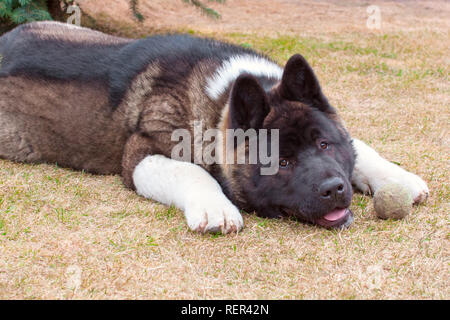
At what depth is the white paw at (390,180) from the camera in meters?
3.99

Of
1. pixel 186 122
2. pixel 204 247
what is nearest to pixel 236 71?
pixel 186 122

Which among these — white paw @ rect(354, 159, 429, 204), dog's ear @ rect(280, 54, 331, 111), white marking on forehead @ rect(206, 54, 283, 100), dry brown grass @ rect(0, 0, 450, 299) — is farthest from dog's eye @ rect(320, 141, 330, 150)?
white marking on forehead @ rect(206, 54, 283, 100)

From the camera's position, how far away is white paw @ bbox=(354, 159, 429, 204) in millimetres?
3986

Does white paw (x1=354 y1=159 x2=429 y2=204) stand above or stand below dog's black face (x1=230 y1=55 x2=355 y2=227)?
below

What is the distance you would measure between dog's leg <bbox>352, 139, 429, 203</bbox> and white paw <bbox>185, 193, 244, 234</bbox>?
1152 mm

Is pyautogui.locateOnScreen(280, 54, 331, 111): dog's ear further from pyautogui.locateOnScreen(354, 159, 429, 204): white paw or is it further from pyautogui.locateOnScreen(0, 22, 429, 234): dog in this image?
pyautogui.locateOnScreen(354, 159, 429, 204): white paw

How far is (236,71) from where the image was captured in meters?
4.25

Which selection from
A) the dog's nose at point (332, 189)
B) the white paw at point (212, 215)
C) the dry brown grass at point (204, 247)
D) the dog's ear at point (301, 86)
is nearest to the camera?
the dry brown grass at point (204, 247)

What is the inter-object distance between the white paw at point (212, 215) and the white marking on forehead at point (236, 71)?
0.86 metres

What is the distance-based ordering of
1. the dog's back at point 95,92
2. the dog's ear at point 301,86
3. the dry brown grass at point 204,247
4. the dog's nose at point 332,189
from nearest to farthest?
1. the dry brown grass at point 204,247
2. the dog's nose at point 332,189
3. the dog's ear at point 301,86
4. the dog's back at point 95,92

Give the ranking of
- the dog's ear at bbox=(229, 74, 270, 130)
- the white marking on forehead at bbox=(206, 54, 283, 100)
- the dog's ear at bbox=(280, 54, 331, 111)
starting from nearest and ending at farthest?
the dog's ear at bbox=(229, 74, 270, 130) < the dog's ear at bbox=(280, 54, 331, 111) < the white marking on forehead at bbox=(206, 54, 283, 100)

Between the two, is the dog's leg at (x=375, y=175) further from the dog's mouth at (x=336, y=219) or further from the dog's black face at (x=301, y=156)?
the dog's mouth at (x=336, y=219)

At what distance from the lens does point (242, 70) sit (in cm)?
427

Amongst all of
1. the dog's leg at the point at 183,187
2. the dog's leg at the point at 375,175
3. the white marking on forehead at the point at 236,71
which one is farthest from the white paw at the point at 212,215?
the dog's leg at the point at 375,175
